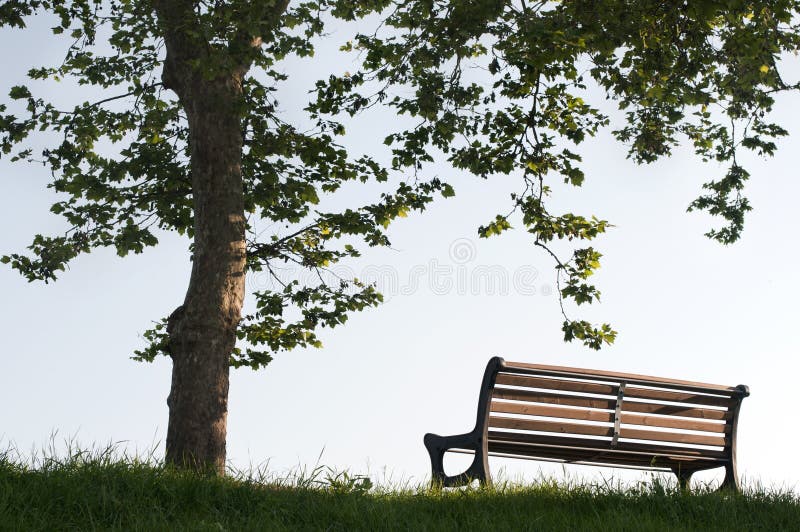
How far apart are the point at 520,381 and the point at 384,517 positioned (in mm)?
2184

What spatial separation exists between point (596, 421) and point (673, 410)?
3.22 ft

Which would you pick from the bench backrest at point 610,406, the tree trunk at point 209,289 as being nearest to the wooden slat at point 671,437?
the bench backrest at point 610,406

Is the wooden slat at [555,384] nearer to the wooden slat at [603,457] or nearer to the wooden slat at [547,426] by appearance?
the wooden slat at [547,426]

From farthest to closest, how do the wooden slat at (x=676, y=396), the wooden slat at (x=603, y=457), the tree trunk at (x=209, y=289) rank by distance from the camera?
the tree trunk at (x=209, y=289) < the wooden slat at (x=676, y=396) < the wooden slat at (x=603, y=457)

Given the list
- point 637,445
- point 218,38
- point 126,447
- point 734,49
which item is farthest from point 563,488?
point 218,38

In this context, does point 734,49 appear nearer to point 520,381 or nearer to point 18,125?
point 520,381

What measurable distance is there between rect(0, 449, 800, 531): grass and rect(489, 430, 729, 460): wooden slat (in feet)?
2.09

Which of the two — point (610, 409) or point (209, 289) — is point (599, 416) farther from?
point (209, 289)

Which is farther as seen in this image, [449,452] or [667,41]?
[667,41]

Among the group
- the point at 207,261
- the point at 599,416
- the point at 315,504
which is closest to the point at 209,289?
the point at 207,261

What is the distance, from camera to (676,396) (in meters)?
7.88

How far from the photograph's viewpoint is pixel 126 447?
6.08 metres

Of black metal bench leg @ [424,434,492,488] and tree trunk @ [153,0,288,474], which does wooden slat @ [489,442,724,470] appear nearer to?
black metal bench leg @ [424,434,492,488]

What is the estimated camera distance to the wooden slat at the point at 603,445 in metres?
7.10
